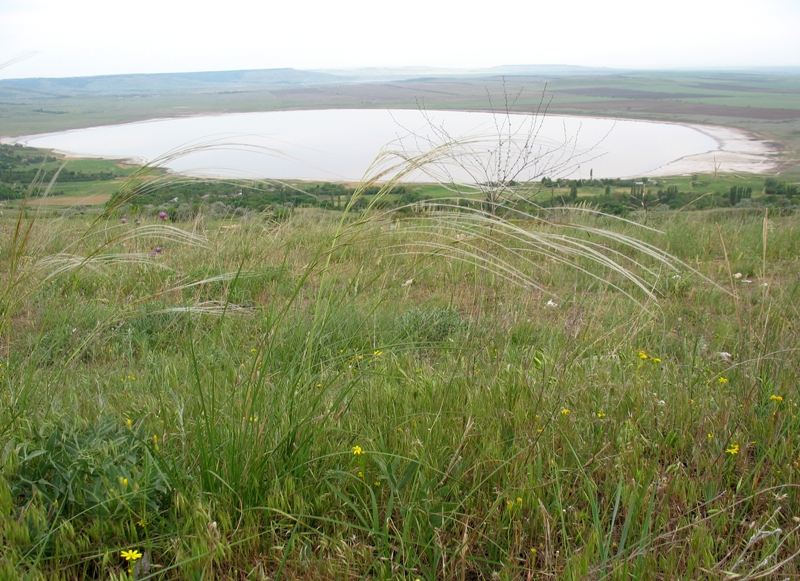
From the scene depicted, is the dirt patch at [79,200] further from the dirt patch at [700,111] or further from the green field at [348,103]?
the dirt patch at [700,111]

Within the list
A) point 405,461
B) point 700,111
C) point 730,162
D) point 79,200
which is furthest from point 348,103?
point 405,461

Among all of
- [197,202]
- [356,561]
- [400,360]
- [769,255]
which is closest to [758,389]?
[400,360]

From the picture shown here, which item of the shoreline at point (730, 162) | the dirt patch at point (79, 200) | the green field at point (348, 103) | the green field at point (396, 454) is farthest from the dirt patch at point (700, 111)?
the dirt patch at point (79, 200)

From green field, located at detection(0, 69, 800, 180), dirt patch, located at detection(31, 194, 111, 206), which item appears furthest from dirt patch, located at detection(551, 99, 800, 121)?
dirt patch, located at detection(31, 194, 111, 206)

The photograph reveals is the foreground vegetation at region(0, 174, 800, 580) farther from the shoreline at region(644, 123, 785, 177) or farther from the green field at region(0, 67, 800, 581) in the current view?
the shoreline at region(644, 123, 785, 177)

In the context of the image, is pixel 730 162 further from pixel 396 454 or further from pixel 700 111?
pixel 700 111

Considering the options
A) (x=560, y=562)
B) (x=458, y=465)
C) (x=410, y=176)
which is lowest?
(x=560, y=562)

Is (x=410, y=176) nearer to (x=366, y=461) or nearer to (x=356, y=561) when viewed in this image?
(x=366, y=461)

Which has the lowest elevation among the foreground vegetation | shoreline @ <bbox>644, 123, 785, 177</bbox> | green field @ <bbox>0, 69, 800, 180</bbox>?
the foreground vegetation

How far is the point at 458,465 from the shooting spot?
1.66m

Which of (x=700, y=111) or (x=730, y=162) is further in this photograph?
(x=700, y=111)

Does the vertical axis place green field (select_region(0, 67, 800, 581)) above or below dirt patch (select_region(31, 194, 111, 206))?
below

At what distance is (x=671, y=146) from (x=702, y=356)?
576 inches

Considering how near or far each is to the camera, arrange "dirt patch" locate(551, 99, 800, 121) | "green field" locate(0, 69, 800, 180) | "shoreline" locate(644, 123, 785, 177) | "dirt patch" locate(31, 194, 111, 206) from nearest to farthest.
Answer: "dirt patch" locate(31, 194, 111, 206)
"shoreline" locate(644, 123, 785, 177)
"green field" locate(0, 69, 800, 180)
"dirt patch" locate(551, 99, 800, 121)
